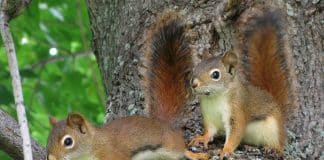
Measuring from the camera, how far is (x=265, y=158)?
2.87m

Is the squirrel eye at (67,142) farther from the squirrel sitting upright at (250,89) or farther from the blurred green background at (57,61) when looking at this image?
the blurred green background at (57,61)

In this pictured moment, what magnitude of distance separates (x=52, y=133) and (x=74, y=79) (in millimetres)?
2284

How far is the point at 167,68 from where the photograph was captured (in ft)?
10.5

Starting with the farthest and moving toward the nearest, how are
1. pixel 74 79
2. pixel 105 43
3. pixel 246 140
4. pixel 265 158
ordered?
pixel 74 79 < pixel 105 43 < pixel 246 140 < pixel 265 158

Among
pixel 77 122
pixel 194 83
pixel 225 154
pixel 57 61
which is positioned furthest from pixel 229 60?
pixel 57 61

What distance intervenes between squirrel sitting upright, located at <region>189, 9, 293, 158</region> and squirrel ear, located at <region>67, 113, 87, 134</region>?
1.54 ft

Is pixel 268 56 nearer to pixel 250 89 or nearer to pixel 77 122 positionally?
pixel 250 89

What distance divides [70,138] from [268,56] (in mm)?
980

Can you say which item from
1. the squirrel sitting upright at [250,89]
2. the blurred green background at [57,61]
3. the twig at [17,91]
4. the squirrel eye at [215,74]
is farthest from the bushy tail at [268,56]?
the blurred green background at [57,61]

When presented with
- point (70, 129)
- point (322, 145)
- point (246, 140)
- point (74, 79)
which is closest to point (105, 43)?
point (70, 129)

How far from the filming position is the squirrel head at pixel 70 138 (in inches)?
112

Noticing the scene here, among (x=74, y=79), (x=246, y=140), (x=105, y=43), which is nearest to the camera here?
(x=246, y=140)

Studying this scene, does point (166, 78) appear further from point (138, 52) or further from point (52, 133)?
point (52, 133)

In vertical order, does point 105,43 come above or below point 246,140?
above
